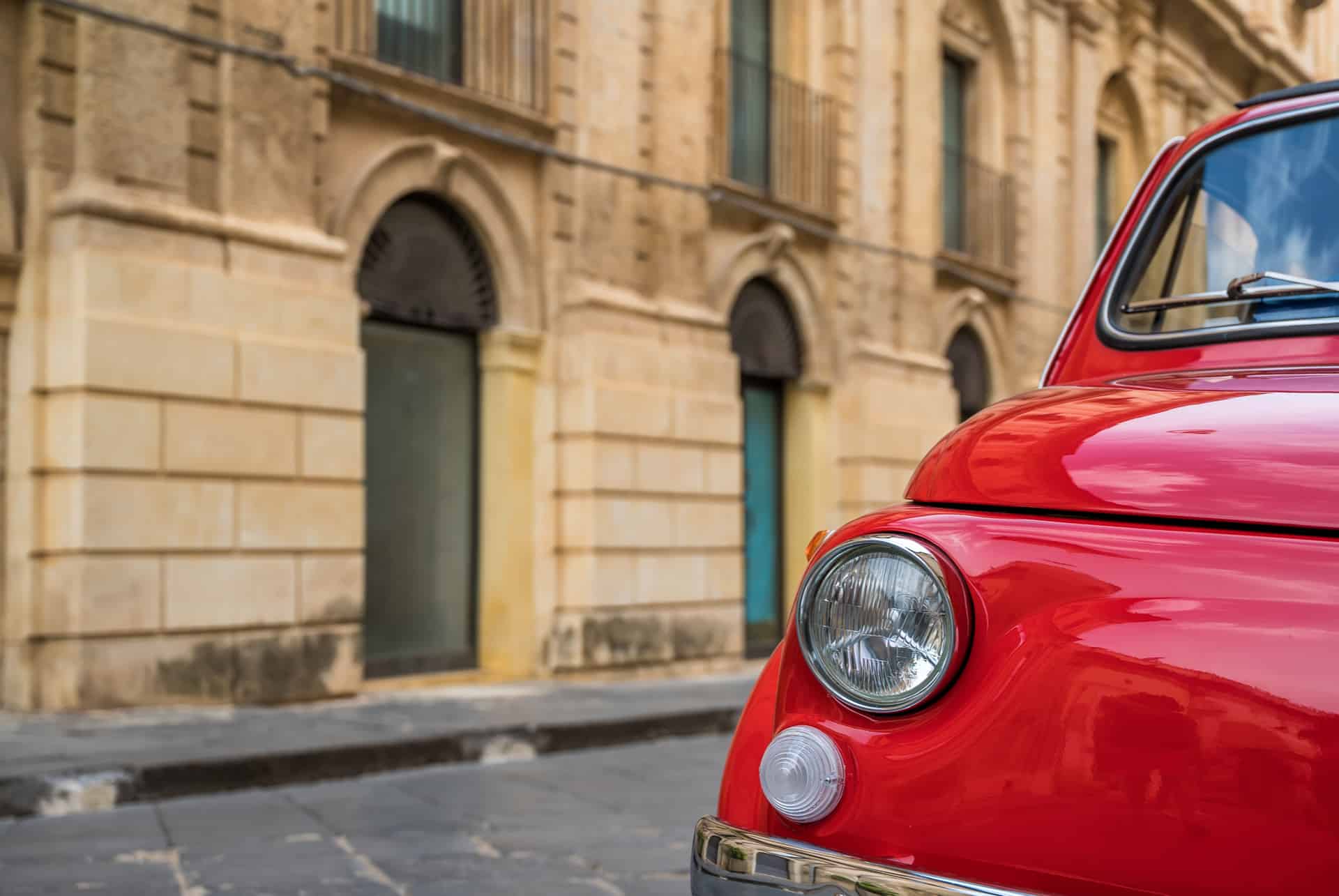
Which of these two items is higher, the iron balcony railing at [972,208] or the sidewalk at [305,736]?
the iron balcony railing at [972,208]

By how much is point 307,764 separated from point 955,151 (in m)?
13.8

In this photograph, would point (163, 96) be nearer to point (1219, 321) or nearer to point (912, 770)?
point (1219, 321)

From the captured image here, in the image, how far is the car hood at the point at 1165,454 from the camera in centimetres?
183

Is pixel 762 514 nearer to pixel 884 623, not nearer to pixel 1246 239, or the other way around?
pixel 1246 239

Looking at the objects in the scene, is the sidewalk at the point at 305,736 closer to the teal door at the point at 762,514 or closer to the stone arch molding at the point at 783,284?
the teal door at the point at 762,514

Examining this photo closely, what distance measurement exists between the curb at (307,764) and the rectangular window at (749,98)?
6.78 metres

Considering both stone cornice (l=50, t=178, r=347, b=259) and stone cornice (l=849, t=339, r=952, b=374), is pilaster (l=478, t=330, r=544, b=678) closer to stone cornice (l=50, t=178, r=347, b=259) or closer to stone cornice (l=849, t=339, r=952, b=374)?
stone cornice (l=50, t=178, r=347, b=259)

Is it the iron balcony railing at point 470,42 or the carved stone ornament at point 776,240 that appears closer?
the iron balcony railing at point 470,42

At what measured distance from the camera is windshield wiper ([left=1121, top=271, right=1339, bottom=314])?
8.68ft

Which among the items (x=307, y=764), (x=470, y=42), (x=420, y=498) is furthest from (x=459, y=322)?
(x=307, y=764)

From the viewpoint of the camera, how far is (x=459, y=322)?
11.0m

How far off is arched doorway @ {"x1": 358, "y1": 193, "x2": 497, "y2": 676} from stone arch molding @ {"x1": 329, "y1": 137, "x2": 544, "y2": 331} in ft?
0.38

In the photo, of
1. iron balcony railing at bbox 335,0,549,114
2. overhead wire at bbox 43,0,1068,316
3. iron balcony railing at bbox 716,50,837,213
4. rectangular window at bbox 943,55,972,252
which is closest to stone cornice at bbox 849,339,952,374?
overhead wire at bbox 43,0,1068,316

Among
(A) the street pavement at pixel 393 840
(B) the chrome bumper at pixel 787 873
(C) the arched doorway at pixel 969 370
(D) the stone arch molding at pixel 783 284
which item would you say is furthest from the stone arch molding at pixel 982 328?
(B) the chrome bumper at pixel 787 873
